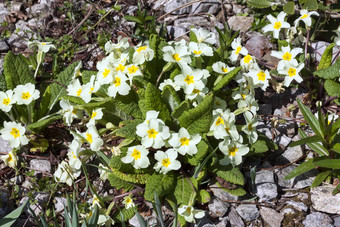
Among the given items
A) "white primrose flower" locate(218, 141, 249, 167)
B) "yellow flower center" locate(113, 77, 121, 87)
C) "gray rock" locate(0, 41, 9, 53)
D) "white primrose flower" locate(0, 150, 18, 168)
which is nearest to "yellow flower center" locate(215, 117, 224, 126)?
"white primrose flower" locate(218, 141, 249, 167)

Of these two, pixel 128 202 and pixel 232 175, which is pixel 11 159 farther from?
pixel 232 175

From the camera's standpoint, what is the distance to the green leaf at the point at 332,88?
11.6 feet

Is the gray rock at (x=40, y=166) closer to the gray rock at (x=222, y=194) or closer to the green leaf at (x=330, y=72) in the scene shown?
the gray rock at (x=222, y=194)

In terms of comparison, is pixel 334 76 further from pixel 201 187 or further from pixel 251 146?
pixel 201 187

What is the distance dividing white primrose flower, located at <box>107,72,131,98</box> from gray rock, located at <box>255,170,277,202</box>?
1338 mm

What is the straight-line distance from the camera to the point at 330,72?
3.59 meters

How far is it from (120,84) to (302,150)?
5.70 ft

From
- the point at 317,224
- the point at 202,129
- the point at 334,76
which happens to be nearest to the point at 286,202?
the point at 317,224

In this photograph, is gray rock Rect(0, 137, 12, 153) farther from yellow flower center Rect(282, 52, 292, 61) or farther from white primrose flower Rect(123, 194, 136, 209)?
yellow flower center Rect(282, 52, 292, 61)

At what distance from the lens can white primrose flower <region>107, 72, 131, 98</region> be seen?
3.13 m

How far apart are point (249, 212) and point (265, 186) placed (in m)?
0.27

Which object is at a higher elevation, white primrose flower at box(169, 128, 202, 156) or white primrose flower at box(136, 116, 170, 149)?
white primrose flower at box(136, 116, 170, 149)

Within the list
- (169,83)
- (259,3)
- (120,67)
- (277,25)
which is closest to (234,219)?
(169,83)

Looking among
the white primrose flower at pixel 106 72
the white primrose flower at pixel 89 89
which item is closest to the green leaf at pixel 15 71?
the white primrose flower at pixel 89 89
